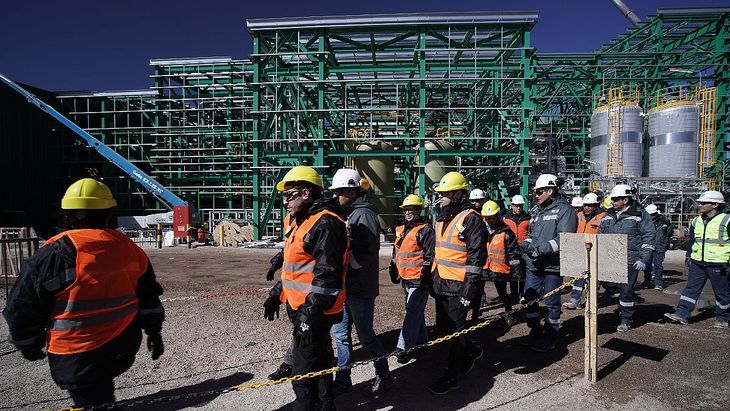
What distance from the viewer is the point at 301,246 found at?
105 inches

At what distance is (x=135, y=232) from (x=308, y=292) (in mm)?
19638

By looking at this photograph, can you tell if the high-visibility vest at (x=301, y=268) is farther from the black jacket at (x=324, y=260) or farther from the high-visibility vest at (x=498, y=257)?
the high-visibility vest at (x=498, y=257)

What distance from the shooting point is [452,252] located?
375 centimetres

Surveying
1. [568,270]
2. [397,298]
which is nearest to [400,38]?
[397,298]

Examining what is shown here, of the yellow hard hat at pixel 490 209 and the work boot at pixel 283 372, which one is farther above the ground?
the yellow hard hat at pixel 490 209

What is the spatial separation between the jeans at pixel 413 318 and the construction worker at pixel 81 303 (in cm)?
263

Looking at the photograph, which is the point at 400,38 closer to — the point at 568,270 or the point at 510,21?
the point at 510,21

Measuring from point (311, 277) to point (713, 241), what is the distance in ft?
19.7

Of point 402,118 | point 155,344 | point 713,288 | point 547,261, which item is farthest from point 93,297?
point 402,118

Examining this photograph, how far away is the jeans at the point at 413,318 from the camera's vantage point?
4.12 metres

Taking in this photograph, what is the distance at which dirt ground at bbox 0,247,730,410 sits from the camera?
345 cm

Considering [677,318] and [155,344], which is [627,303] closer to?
[677,318]

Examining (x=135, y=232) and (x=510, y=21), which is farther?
(x=135, y=232)

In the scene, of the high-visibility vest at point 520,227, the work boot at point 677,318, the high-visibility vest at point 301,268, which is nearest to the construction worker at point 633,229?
the work boot at point 677,318
